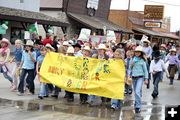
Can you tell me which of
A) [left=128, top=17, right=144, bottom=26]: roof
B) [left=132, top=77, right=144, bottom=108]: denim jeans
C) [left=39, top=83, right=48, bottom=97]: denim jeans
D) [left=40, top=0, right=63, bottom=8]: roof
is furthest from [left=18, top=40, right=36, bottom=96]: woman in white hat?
[left=128, top=17, right=144, bottom=26]: roof

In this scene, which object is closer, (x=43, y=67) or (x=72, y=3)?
(x=43, y=67)

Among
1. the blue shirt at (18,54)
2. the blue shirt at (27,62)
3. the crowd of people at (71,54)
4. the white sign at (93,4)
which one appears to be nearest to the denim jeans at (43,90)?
the crowd of people at (71,54)

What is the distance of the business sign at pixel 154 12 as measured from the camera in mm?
49812

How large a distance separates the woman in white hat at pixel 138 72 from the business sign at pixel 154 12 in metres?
40.6

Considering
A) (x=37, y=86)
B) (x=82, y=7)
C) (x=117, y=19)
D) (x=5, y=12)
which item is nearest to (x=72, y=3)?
(x=82, y=7)

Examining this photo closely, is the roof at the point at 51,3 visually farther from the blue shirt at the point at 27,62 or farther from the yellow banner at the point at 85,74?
the yellow banner at the point at 85,74

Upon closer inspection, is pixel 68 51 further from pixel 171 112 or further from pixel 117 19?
pixel 117 19

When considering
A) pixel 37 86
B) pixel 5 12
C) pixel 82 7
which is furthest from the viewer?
pixel 82 7

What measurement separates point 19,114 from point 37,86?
501 centimetres

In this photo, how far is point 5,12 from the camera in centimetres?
2684

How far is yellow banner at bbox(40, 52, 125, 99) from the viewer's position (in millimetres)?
9977

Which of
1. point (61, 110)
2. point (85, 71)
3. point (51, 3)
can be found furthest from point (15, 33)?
point (61, 110)

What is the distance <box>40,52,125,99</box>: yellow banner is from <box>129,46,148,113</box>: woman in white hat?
0.35 metres

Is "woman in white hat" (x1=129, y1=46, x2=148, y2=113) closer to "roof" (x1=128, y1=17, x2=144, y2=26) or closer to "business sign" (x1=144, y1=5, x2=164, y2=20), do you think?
"roof" (x1=128, y1=17, x2=144, y2=26)
